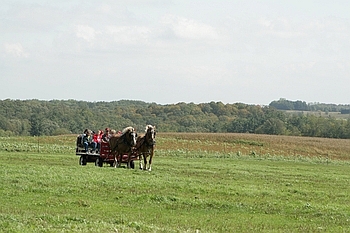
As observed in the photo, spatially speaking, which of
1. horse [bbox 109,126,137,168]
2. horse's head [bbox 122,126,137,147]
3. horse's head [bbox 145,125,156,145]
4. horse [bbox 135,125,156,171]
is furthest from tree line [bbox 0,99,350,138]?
horse's head [bbox 145,125,156,145]

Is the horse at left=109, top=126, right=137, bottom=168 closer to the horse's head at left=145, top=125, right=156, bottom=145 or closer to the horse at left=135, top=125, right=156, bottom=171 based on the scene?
the horse at left=135, top=125, right=156, bottom=171

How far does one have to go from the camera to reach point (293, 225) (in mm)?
15938

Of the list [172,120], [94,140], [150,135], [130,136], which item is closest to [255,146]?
[94,140]

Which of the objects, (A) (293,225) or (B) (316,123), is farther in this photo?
(B) (316,123)

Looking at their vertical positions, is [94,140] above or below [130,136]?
below

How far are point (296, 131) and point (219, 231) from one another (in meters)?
106

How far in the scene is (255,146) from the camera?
7994 centimetres

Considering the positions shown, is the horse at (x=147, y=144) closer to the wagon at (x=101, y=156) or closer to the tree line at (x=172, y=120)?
the wagon at (x=101, y=156)

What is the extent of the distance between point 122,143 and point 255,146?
4704 centimetres

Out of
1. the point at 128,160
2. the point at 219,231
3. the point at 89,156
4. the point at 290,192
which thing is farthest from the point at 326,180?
the point at 219,231

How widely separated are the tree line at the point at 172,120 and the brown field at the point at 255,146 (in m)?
21.3

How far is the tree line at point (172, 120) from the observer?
118 meters

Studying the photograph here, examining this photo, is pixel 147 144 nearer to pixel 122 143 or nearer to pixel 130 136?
pixel 130 136

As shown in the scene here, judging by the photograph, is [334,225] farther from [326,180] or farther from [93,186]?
[326,180]
